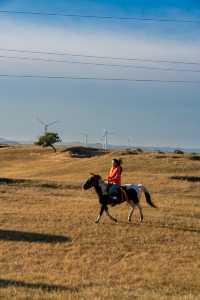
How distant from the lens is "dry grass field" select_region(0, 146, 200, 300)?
63.7 feet

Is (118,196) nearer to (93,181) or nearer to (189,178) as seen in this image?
(93,181)

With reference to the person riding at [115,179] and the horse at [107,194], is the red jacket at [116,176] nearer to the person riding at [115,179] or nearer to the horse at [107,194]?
the person riding at [115,179]

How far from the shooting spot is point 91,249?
2572 cm

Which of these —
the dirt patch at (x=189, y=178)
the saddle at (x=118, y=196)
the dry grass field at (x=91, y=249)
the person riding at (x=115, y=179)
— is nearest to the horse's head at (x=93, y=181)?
the person riding at (x=115, y=179)

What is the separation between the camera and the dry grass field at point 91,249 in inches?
764

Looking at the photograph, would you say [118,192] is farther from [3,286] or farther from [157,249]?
[3,286]

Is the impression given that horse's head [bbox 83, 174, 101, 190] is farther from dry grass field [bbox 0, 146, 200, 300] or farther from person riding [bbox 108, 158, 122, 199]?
dry grass field [bbox 0, 146, 200, 300]

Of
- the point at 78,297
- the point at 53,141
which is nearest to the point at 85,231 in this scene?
the point at 78,297

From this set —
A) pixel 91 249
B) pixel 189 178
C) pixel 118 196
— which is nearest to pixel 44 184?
pixel 189 178

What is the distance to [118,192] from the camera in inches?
1220

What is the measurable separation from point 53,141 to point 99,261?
10485 cm

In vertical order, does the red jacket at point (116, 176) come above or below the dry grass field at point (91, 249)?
above

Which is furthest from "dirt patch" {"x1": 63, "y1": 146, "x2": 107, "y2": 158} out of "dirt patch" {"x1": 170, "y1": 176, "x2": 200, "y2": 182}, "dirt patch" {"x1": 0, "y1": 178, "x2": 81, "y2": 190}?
"dirt patch" {"x1": 0, "y1": 178, "x2": 81, "y2": 190}

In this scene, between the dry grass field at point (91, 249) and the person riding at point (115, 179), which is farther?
the person riding at point (115, 179)
